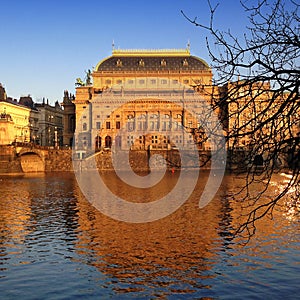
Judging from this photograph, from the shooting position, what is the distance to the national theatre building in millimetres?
124250

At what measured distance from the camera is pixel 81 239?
2575cm

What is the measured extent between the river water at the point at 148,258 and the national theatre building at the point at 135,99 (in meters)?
91.4

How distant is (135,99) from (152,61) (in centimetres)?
999

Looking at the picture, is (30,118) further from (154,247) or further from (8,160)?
(154,247)

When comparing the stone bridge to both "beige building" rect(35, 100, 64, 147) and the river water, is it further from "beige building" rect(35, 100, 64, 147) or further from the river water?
the river water

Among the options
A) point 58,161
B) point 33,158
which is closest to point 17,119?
point 33,158

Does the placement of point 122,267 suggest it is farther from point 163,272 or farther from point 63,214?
point 63,214

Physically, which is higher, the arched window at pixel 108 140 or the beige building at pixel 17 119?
the beige building at pixel 17 119

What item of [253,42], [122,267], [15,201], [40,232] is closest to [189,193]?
[15,201]

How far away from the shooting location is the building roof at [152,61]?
124625 mm

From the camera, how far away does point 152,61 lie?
125 m

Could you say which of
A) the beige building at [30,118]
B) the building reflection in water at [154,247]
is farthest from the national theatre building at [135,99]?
the building reflection in water at [154,247]

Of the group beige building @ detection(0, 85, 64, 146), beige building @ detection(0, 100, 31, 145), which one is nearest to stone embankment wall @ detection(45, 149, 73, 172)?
beige building @ detection(0, 100, 31, 145)

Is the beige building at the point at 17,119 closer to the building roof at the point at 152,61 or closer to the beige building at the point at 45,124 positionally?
the beige building at the point at 45,124
